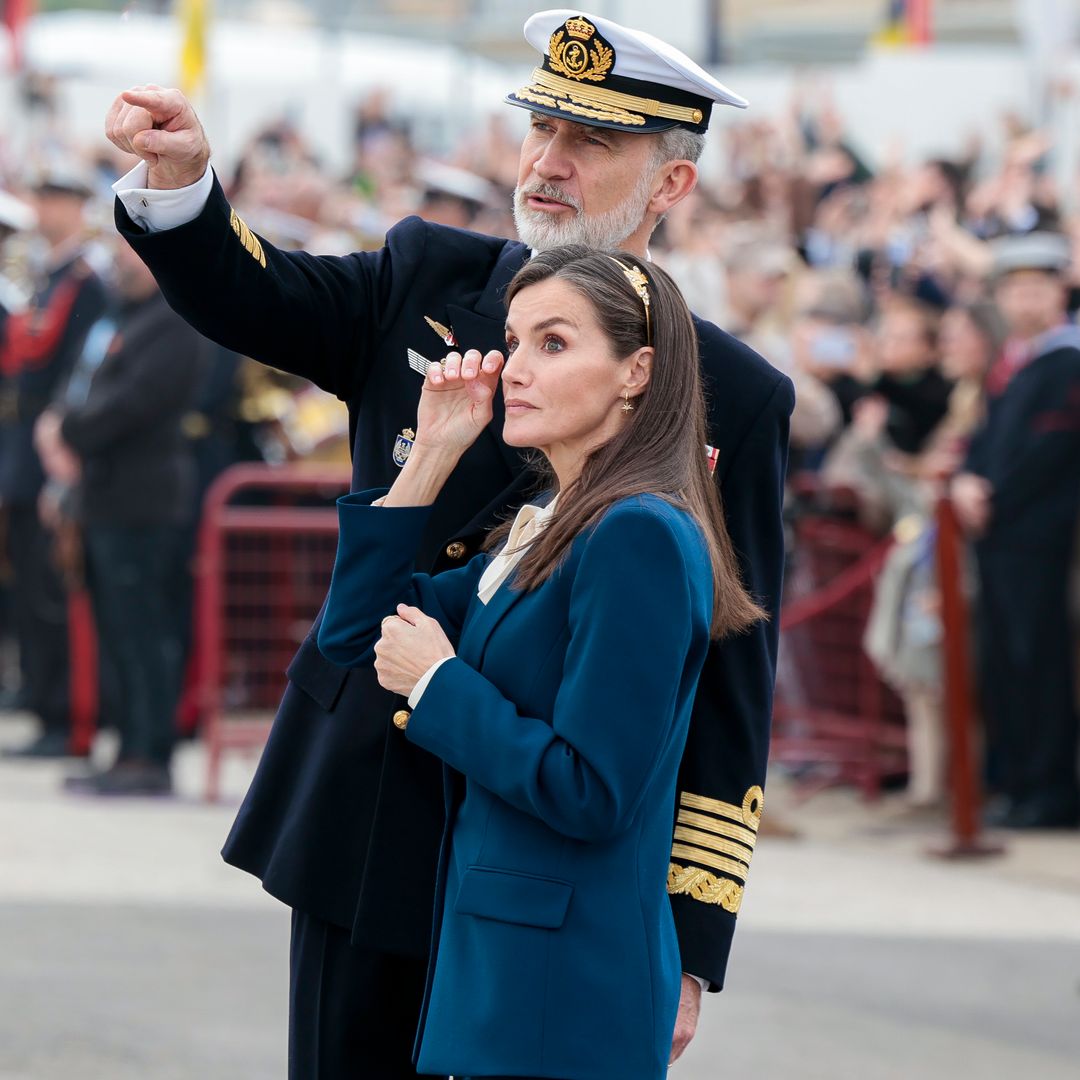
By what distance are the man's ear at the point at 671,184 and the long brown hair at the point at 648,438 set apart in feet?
1.13

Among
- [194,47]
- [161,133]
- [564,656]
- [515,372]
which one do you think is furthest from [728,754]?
[194,47]

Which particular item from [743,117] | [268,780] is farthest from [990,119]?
[268,780]

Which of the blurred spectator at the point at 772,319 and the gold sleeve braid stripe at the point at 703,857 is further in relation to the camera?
the blurred spectator at the point at 772,319

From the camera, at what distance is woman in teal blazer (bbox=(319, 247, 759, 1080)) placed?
2688mm

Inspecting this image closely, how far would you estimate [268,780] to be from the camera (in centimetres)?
321

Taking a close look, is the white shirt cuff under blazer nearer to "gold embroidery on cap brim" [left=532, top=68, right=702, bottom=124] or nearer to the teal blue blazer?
the teal blue blazer

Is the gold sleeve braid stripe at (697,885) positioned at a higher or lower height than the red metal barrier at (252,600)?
higher

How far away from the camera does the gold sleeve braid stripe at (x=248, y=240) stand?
300 cm

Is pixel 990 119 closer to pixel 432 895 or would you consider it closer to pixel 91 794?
pixel 91 794

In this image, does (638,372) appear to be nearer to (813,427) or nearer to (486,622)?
(486,622)

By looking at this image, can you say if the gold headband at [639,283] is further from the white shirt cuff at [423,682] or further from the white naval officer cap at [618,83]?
the white shirt cuff at [423,682]

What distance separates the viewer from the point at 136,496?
8664 mm

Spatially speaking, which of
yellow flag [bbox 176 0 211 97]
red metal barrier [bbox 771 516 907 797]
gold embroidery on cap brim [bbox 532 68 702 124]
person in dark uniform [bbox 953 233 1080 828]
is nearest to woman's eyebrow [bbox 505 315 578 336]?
gold embroidery on cap brim [bbox 532 68 702 124]

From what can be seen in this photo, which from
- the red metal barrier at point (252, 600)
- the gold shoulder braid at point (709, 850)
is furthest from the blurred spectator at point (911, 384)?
the gold shoulder braid at point (709, 850)
